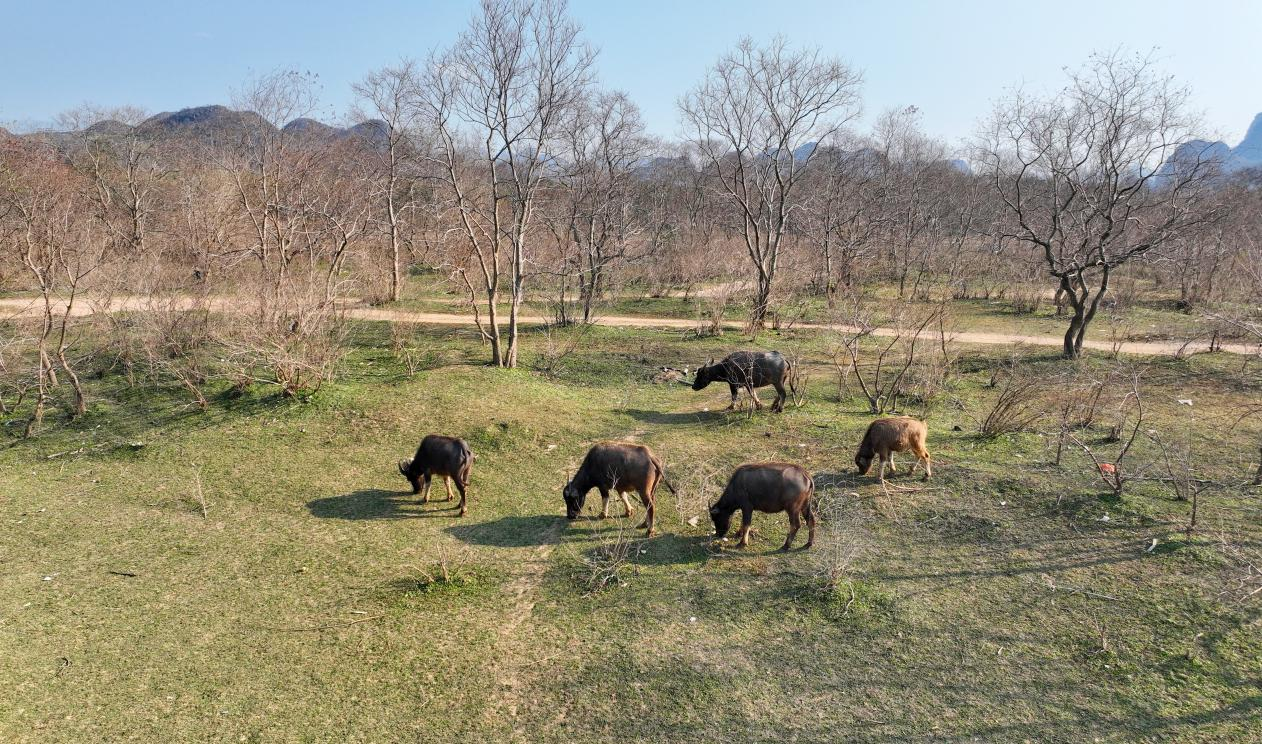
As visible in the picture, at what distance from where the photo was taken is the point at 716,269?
33.3 m

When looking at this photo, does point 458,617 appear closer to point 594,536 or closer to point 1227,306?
point 594,536

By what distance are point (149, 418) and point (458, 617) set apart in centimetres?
1012

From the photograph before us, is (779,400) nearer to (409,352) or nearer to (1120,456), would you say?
(1120,456)

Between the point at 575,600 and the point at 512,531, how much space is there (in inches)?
79.4

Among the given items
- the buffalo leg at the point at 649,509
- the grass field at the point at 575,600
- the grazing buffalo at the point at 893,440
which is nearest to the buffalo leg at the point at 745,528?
the grass field at the point at 575,600

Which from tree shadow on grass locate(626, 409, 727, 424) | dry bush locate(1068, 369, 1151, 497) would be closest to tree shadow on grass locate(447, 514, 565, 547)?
tree shadow on grass locate(626, 409, 727, 424)

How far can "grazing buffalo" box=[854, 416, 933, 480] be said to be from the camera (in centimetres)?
1023

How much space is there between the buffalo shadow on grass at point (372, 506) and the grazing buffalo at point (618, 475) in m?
1.98

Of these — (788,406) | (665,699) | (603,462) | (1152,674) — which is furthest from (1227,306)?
(665,699)

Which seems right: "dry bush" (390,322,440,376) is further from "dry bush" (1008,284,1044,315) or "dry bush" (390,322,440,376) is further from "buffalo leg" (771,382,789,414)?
"dry bush" (1008,284,1044,315)

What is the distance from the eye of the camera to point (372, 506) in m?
10.2

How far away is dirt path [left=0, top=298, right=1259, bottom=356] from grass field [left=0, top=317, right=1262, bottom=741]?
23.8ft

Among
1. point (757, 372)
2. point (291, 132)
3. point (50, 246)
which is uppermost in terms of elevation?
point (291, 132)

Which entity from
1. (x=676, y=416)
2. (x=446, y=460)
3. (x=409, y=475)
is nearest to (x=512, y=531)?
(x=446, y=460)
